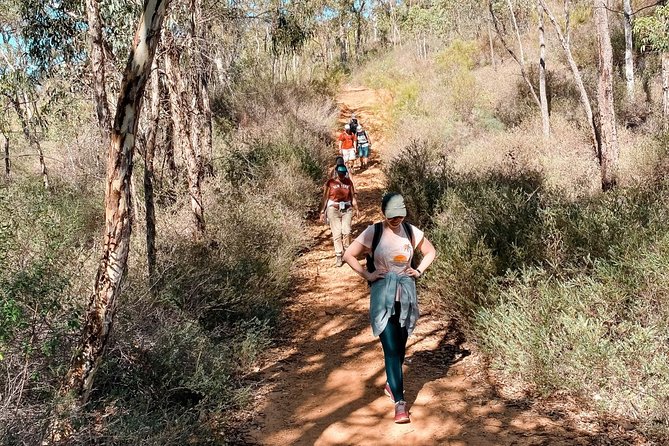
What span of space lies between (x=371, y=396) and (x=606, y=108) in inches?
281

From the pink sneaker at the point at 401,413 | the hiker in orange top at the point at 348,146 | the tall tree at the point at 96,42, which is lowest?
the pink sneaker at the point at 401,413

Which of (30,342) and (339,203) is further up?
(339,203)

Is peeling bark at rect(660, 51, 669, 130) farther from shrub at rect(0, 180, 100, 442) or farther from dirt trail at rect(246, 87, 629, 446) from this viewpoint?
shrub at rect(0, 180, 100, 442)

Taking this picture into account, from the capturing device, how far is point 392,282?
4012 mm

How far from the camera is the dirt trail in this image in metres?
3.86

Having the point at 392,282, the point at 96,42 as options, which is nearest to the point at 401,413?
the point at 392,282

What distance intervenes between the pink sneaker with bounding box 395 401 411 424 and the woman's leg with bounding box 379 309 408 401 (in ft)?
0.13

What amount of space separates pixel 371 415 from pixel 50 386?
236 centimetres

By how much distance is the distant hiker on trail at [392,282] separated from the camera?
400 centimetres

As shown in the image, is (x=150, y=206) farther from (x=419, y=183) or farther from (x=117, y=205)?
(x=419, y=183)

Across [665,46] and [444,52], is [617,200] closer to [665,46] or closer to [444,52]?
[665,46]

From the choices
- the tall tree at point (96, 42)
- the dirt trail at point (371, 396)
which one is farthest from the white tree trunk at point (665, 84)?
the tall tree at point (96, 42)

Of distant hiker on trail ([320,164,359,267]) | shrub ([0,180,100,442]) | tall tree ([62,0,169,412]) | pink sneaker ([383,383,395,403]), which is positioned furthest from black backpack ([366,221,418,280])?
distant hiker on trail ([320,164,359,267])

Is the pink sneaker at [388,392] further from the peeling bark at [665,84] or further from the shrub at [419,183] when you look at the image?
the peeling bark at [665,84]
